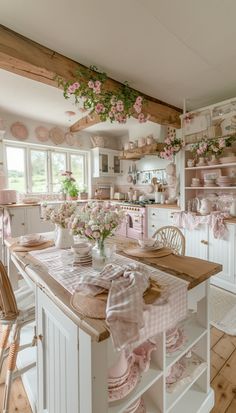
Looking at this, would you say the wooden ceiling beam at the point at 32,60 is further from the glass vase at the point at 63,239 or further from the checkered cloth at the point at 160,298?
the checkered cloth at the point at 160,298

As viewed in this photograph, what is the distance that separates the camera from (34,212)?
3.66 metres

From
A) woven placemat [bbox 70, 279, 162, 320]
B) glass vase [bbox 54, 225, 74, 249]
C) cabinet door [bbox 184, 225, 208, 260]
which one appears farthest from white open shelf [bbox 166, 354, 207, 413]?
cabinet door [bbox 184, 225, 208, 260]

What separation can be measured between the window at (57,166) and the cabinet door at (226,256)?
3.11 meters

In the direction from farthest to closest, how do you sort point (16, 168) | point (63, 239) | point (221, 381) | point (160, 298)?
point (16, 168)
point (63, 239)
point (221, 381)
point (160, 298)

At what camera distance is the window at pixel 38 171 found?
4215 mm

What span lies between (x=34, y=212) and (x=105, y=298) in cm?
311

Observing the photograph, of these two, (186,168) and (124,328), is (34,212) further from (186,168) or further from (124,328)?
(124,328)

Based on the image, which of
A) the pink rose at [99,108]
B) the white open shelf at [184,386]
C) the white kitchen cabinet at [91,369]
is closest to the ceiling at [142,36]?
the pink rose at [99,108]

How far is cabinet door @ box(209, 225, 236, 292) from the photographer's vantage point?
8.59 ft

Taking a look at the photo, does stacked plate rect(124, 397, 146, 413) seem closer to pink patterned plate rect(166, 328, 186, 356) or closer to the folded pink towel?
pink patterned plate rect(166, 328, 186, 356)

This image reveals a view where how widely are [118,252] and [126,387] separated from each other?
0.78 m

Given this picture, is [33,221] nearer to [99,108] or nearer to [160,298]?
[99,108]

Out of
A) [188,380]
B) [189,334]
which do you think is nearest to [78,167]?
[189,334]

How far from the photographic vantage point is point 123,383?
919mm
